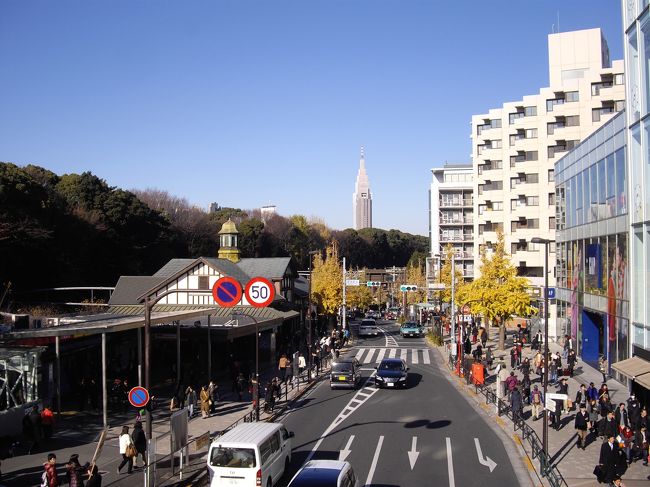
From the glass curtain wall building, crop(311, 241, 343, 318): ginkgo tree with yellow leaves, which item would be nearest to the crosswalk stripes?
crop(311, 241, 343, 318): ginkgo tree with yellow leaves

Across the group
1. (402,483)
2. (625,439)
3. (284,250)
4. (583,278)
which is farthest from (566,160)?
(284,250)

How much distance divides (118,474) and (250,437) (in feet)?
14.4

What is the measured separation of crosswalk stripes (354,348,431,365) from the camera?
1768 inches

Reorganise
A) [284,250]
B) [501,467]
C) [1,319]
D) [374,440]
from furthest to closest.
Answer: [284,250]
[1,319]
[374,440]
[501,467]

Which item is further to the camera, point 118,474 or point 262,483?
point 118,474

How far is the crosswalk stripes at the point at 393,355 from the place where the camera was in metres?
44.9

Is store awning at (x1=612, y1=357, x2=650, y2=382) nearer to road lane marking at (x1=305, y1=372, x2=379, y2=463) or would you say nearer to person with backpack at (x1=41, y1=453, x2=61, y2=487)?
road lane marking at (x1=305, y1=372, x2=379, y2=463)

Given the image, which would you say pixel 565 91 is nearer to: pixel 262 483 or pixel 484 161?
pixel 484 161

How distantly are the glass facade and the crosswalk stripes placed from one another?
10.7 meters

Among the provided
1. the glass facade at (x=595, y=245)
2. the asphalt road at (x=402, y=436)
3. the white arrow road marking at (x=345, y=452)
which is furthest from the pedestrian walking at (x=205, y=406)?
the glass facade at (x=595, y=245)

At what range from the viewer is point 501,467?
737 inches

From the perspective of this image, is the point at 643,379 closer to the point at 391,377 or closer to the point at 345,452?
the point at 345,452

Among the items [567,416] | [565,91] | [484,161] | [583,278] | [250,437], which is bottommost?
[567,416]

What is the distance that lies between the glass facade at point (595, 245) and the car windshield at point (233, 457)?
18770 millimetres
